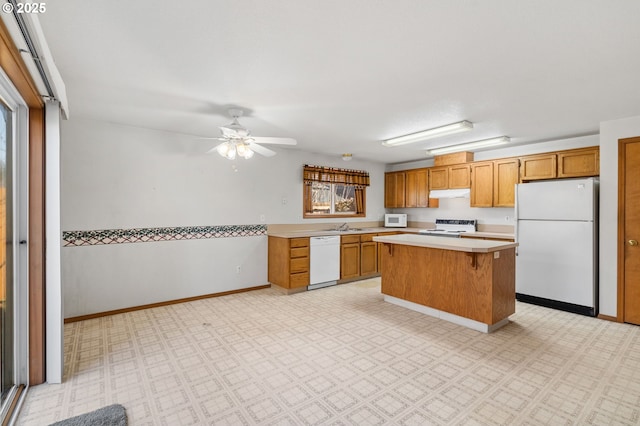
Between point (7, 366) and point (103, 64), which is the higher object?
point (103, 64)

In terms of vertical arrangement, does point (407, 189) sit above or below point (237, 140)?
below

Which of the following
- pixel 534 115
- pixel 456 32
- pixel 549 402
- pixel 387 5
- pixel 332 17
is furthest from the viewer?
pixel 534 115

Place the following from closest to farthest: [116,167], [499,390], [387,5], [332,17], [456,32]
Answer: [387,5]
[332,17]
[456,32]
[499,390]
[116,167]

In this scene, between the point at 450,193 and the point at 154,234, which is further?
the point at 450,193

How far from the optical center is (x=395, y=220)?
268 inches

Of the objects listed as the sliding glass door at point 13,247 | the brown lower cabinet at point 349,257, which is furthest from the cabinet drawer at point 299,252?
→ the sliding glass door at point 13,247

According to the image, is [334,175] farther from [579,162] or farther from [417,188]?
[579,162]

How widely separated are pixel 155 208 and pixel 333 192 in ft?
10.6

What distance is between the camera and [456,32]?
1882 mm

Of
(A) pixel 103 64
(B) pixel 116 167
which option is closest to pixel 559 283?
(A) pixel 103 64

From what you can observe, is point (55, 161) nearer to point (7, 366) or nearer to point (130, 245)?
point (7, 366)

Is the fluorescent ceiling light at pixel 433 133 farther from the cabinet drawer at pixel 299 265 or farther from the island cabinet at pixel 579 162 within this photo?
the cabinet drawer at pixel 299 265

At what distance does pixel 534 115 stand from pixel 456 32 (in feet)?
7.43

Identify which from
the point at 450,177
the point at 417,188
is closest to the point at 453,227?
the point at 450,177
